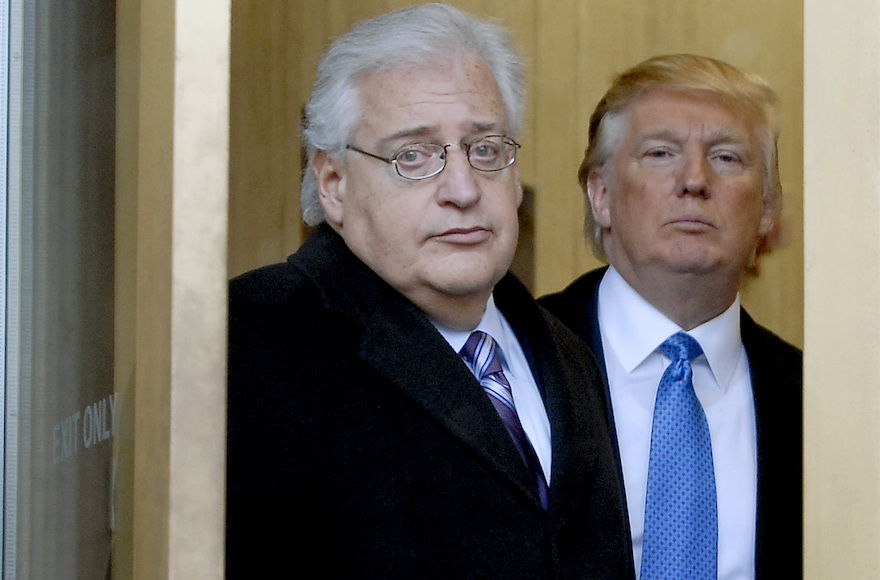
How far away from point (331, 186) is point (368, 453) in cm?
38

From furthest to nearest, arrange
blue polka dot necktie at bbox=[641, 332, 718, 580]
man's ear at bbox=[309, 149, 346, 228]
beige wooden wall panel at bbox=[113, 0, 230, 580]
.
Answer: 1. blue polka dot necktie at bbox=[641, 332, 718, 580]
2. man's ear at bbox=[309, 149, 346, 228]
3. beige wooden wall panel at bbox=[113, 0, 230, 580]

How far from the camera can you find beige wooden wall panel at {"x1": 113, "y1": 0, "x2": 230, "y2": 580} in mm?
1143

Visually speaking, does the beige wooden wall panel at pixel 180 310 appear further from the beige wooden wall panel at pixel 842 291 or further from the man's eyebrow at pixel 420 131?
the beige wooden wall panel at pixel 842 291

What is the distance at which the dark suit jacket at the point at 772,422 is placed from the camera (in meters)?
1.80

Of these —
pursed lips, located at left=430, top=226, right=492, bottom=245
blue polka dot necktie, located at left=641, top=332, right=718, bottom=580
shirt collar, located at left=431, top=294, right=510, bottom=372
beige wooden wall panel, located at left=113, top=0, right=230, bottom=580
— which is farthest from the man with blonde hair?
beige wooden wall panel, located at left=113, top=0, right=230, bottom=580

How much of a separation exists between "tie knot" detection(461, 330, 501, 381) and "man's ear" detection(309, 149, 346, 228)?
22cm

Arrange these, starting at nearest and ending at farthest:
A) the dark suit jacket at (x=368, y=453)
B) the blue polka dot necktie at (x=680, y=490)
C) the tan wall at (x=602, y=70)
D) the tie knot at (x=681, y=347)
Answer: the dark suit jacket at (x=368, y=453) < the blue polka dot necktie at (x=680, y=490) < the tie knot at (x=681, y=347) < the tan wall at (x=602, y=70)

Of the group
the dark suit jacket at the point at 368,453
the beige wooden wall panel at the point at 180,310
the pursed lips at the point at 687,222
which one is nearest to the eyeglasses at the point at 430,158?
A: the dark suit jacket at the point at 368,453

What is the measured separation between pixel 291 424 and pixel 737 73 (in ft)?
4.06

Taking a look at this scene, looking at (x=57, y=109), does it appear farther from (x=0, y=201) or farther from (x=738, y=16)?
(x=738, y=16)

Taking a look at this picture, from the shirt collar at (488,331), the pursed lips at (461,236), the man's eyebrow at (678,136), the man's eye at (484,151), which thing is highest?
the man's eyebrow at (678,136)

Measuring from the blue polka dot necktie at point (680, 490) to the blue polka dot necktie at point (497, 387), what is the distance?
41 centimetres

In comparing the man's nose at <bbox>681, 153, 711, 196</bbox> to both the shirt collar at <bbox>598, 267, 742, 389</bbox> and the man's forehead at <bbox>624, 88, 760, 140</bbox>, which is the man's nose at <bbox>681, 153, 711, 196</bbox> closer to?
the man's forehead at <bbox>624, 88, 760, 140</bbox>

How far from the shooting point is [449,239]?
4.86ft
